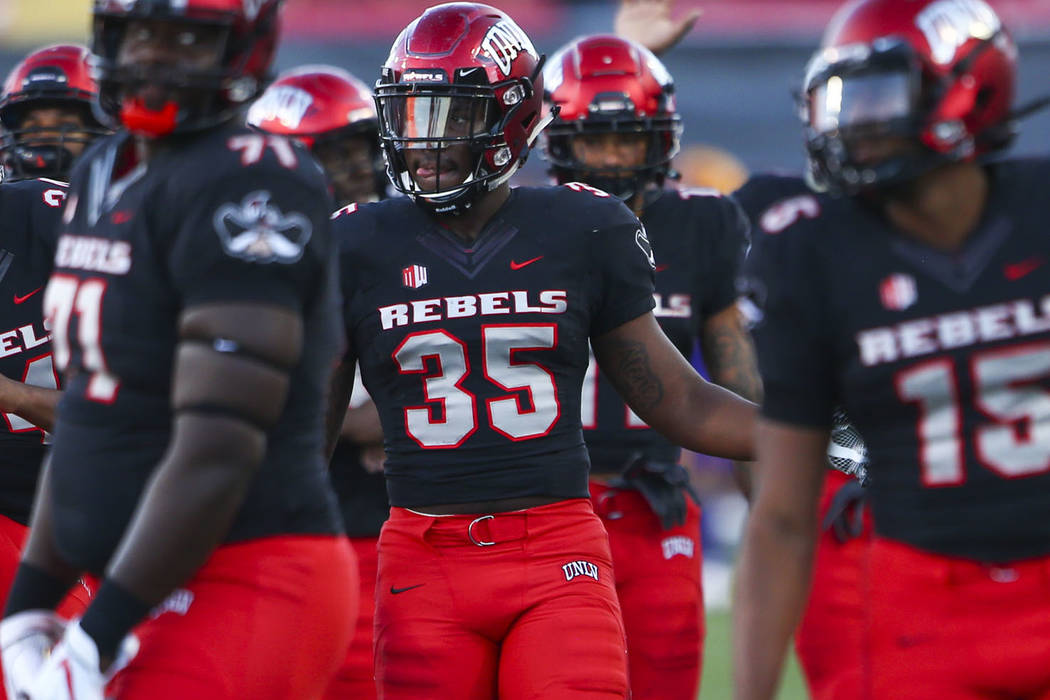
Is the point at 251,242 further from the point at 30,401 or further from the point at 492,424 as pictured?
the point at 30,401

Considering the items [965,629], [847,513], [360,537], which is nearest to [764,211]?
[847,513]

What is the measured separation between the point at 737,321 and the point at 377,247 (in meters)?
1.56

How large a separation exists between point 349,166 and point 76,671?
3490 millimetres

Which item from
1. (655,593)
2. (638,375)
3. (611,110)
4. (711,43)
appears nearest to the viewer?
(638,375)

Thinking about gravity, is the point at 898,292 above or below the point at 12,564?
above

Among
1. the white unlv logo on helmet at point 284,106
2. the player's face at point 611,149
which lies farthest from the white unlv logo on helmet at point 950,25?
the white unlv logo on helmet at point 284,106

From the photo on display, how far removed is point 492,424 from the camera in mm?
3488

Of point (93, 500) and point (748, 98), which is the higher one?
point (93, 500)

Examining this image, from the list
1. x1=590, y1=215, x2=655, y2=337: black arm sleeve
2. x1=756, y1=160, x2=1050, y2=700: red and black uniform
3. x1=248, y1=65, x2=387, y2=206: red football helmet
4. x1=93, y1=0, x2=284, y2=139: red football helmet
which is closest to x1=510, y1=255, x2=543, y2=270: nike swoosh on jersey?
x1=590, y1=215, x2=655, y2=337: black arm sleeve

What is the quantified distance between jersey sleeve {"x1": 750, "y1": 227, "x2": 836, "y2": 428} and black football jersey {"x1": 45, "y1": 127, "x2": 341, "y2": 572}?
70 cm

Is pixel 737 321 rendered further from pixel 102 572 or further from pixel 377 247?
pixel 102 572

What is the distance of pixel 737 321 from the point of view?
485 centimetres

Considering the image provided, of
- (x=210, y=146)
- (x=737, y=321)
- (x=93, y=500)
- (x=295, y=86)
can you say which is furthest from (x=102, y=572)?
(x=295, y=86)

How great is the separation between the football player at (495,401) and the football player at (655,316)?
0.88 metres
